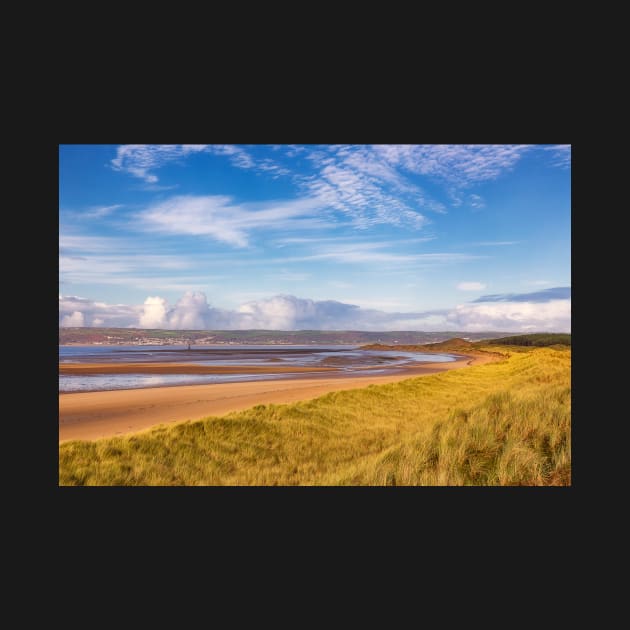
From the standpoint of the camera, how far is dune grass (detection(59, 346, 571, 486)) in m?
4.78

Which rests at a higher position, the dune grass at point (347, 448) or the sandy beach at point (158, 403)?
the dune grass at point (347, 448)

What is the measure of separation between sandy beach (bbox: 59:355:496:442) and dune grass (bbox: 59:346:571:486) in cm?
370

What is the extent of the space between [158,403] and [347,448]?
33.4ft

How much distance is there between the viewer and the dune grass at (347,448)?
188 inches

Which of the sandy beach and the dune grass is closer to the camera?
the dune grass

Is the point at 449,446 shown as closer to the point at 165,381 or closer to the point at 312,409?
the point at 312,409

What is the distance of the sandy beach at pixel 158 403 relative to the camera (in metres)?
11.9

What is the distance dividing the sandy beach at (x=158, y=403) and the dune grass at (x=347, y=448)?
3701mm

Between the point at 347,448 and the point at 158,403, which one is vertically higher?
the point at 347,448

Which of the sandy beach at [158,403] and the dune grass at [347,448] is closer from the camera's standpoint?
the dune grass at [347,448]

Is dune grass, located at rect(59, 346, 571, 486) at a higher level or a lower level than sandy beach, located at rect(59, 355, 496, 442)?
higher

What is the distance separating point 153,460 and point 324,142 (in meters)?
5.97

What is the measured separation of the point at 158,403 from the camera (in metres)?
15.9

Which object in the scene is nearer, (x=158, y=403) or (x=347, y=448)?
(x=347, y=448)
